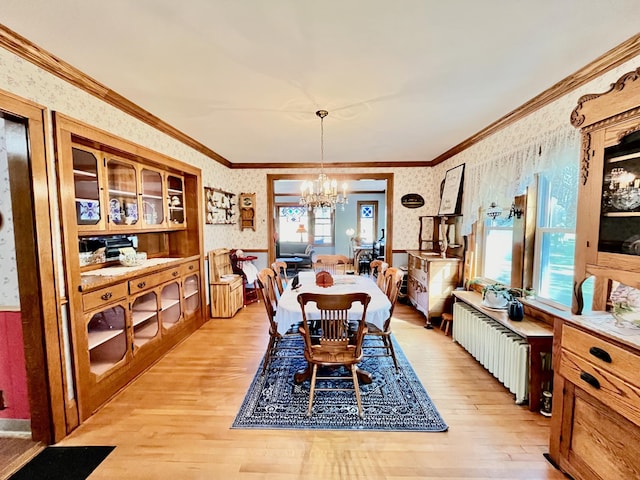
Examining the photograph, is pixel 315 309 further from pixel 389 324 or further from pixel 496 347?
pixel 496 347

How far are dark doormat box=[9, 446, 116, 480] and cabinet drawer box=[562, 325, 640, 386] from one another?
2.85m

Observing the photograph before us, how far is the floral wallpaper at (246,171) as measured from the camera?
1.76 metres

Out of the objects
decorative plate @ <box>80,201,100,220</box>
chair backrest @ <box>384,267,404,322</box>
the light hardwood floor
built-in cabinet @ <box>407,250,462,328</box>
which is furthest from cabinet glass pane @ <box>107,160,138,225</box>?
built-in cabinet @ <box>407,250,462,328</box>

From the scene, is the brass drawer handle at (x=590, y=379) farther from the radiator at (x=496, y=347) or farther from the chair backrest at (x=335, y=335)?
the chair backrest at (x=335, y=335)

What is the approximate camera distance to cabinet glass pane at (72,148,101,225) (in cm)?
219

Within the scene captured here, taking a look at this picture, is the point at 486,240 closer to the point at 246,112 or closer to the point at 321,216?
the point at 246,112

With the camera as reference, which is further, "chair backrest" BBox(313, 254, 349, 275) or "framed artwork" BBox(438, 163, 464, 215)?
"chair backrest" BBox(313, 254, 349, 275)

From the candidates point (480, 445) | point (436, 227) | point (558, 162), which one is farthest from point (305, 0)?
point (436, 227)

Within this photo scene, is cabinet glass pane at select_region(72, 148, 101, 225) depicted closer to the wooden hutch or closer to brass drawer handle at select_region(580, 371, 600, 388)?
brass drawer handle at select_region(580, 371, 600, 388)

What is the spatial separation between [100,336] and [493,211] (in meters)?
4.04

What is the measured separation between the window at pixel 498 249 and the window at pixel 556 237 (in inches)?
14.8

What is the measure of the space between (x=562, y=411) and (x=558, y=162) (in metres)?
1.77

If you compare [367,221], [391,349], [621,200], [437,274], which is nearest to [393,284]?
[391,349]

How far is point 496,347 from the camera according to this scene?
2475mm
